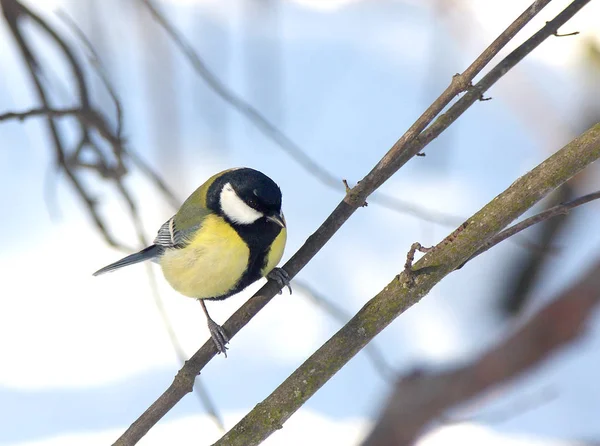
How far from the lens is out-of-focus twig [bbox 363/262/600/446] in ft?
3.33

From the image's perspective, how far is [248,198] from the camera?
1.42m

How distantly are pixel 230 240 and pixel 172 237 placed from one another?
22 cm

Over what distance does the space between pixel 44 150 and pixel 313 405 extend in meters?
1.73

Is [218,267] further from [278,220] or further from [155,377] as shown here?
[155,377]

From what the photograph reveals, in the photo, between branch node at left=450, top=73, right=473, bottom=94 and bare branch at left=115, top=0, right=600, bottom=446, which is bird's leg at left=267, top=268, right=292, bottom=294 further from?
branch node at left=450, top=73, right=473, bottom=94

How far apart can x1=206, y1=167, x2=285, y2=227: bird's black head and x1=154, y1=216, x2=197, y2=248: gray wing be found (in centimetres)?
9

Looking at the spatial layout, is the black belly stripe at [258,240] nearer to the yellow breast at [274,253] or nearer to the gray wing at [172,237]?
the yellow breast at [274,253]

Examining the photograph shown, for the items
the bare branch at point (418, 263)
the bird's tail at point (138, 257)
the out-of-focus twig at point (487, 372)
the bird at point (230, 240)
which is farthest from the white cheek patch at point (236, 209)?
the out-of-focus twig at point (487, 372)

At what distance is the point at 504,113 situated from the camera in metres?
3.34

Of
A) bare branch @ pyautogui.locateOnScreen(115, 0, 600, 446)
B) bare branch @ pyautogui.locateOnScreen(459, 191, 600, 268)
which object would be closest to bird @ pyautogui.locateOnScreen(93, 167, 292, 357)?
bare branch @ pyautogui.locateOnScreen(115, 0, 600, 446)

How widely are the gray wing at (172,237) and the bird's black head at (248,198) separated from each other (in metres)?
0.09

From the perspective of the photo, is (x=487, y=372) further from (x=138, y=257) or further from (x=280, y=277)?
(x=138, y=257)

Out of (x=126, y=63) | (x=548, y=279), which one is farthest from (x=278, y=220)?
(x=126, y=63)

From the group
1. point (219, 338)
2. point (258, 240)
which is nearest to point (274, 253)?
point (258, 240)
